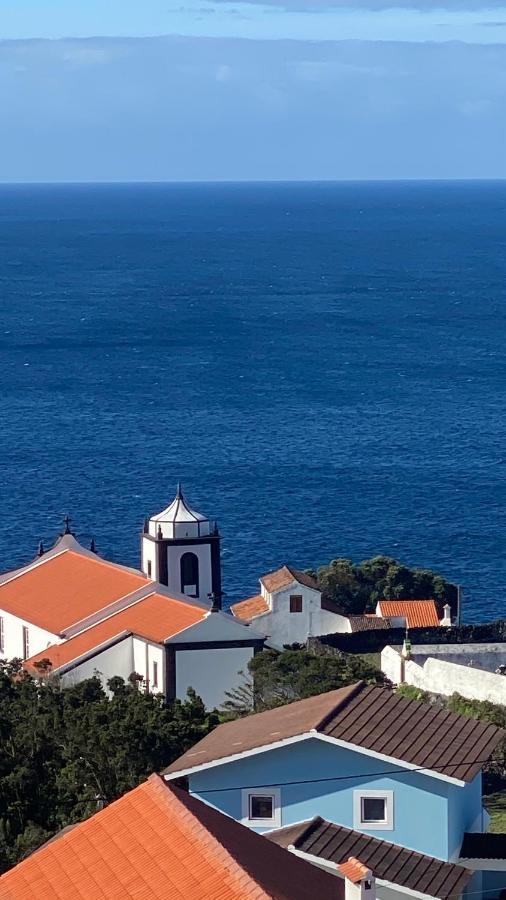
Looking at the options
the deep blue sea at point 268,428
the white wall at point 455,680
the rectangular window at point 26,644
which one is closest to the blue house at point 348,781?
the white wall at point 455,680

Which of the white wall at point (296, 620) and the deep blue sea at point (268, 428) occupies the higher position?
the white wall at point (296, 620)

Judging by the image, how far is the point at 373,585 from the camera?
6059cm

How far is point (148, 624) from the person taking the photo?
44906 millimetres

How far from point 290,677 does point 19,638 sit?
13238 millimetres

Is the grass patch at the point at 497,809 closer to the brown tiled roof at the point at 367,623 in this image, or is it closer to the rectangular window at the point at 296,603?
the brown tiled roof at the point at 367,623

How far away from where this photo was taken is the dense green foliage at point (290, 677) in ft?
121

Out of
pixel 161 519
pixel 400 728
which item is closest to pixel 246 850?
pixel 400 728

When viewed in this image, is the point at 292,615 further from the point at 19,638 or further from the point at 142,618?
the point at 19,638

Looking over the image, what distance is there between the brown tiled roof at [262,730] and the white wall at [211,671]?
17551 millimetres

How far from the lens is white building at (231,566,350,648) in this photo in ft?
163

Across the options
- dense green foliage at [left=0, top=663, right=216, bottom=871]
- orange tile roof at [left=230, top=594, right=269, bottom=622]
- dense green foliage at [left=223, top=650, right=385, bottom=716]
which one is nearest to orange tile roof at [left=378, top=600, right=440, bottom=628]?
orange tile roof at [left=230, top=594, right=269, bottom=622]

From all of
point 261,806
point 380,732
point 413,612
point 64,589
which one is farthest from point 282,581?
point 261,806

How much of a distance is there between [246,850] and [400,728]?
619 cm

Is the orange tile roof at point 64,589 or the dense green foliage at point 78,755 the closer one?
the dense green foliage at point 78,755
